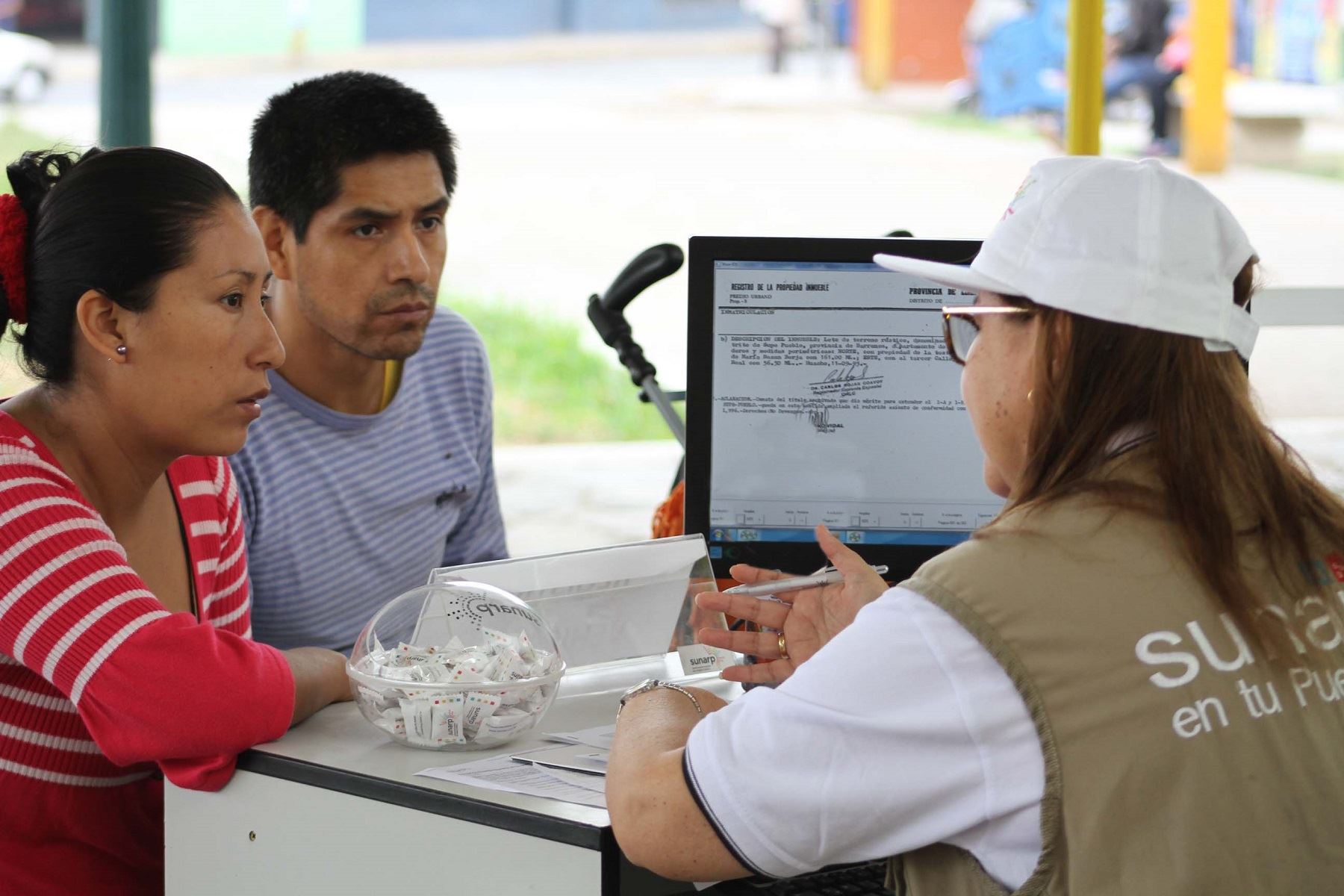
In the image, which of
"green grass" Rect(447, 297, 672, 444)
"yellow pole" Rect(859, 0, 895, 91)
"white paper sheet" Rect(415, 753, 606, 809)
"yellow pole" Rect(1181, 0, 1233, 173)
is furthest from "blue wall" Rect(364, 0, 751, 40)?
"white paper sheet" Rect(415, 753, 606, 809)

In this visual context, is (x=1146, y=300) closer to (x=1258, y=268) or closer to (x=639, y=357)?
(x=1258, y=268)

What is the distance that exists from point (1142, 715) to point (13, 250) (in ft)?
4.06

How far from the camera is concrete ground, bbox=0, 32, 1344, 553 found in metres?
9.62

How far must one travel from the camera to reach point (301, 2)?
13.1 metres

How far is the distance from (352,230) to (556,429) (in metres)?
6.03

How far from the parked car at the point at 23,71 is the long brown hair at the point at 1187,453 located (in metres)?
12.6

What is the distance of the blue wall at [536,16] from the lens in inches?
564

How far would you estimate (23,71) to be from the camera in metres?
12.4

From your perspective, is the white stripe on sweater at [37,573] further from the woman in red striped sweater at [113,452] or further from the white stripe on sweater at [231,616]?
the white stripe on sweater at [231,616]

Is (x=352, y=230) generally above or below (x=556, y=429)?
above

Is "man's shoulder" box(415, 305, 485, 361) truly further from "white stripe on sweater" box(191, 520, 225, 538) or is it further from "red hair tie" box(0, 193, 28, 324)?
"red hair tie" box(0, 193, 28, 324)

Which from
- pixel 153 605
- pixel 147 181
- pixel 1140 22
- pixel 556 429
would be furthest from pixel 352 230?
pixel 1140 22

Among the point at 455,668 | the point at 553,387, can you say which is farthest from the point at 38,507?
the point at 553,387

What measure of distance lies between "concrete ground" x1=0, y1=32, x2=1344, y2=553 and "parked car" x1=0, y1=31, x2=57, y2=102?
246mm
